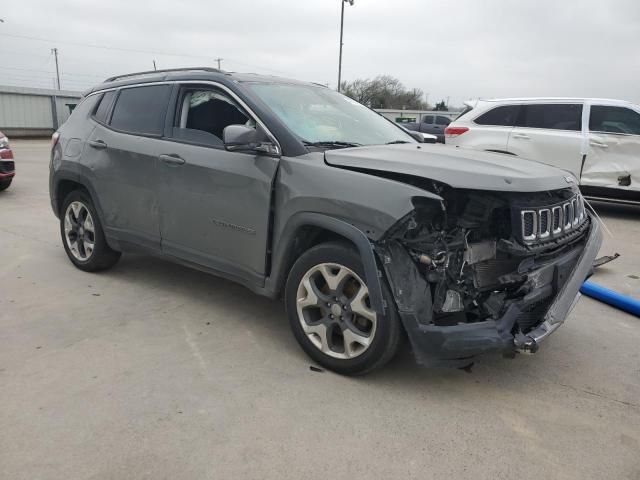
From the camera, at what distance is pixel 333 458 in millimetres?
2395

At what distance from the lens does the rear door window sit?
25.7ft

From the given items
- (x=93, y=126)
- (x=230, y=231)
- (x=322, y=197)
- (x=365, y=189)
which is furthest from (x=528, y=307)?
(x=93, y=126)

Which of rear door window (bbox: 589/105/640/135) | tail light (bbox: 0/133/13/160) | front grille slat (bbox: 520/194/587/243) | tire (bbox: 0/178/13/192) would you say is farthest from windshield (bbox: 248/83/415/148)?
tire (bbox: 0/178/13/192)

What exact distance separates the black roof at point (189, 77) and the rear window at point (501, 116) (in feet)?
16.4

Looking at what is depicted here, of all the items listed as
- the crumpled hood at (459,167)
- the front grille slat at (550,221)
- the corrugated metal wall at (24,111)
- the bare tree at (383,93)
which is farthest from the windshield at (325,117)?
the bare tree at (383,93)

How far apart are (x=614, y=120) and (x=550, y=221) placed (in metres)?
6.07

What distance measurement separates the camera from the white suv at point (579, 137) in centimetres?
787

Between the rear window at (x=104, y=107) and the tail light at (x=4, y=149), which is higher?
the rear window at (x=104, y=107)

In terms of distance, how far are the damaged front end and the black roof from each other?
5.96 feet

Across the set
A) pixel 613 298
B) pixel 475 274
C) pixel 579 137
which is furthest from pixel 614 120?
pixel 475 274

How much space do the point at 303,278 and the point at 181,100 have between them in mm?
1848

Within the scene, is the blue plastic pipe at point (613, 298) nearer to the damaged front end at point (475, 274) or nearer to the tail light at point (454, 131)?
the damaged front end at point (475, 274)

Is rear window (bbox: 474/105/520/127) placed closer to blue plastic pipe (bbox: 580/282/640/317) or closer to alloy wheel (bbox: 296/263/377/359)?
blue plastic pipe (bbox: 580/282/640/317)

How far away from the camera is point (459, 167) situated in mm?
2883
